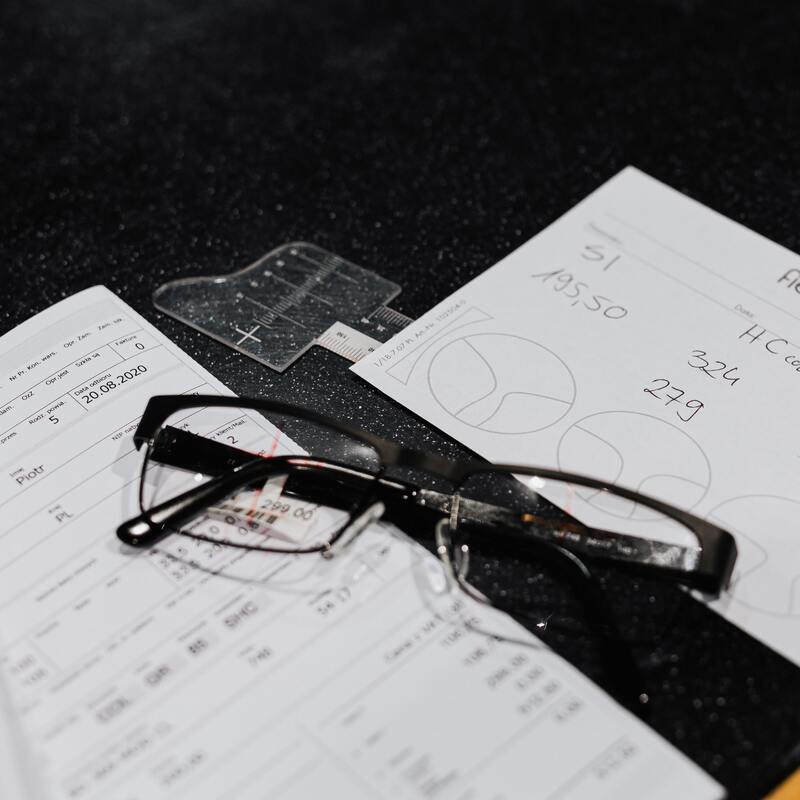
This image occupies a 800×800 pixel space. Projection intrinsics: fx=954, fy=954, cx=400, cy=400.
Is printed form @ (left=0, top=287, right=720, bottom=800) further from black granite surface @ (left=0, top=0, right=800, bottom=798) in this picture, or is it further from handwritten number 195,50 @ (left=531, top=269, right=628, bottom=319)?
handwritten number 195,50 @ (left=531, top=269, right=628, bottom=319)

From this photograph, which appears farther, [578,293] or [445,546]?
[578,293]

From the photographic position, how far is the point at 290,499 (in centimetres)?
52

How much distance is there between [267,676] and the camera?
1.51 feet

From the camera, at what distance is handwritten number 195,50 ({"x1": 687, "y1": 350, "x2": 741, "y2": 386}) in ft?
1.90

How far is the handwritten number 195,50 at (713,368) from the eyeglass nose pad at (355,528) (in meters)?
0.22

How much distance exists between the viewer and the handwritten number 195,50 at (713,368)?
58cm

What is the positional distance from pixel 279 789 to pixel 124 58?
69 centimetres

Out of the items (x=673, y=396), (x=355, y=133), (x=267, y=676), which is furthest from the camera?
(x=355, y=133)

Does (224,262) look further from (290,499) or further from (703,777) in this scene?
(703,777)

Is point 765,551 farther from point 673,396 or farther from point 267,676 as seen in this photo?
point 267,676

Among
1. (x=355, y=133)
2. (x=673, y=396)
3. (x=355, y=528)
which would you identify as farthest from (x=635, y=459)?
(x=355, y=133)

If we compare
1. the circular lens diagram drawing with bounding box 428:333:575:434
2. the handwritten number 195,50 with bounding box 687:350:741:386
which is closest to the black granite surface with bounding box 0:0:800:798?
the circular lens diagram drawing with bounding box 428:333:575:434

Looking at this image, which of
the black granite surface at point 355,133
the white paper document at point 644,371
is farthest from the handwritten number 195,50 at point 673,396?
the black granite surface at point 355,133

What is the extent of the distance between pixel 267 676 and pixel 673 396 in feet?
0.94
